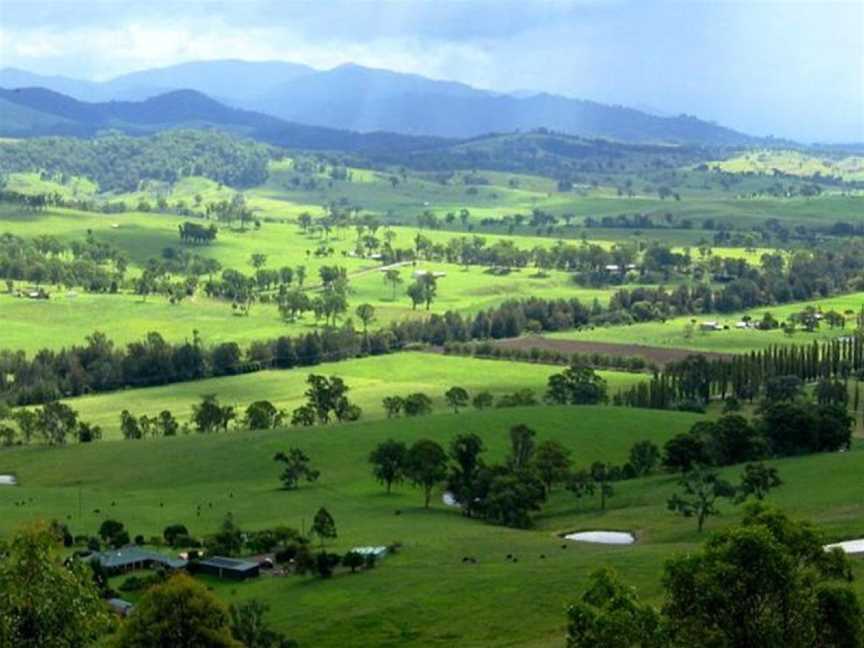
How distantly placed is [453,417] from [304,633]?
65490 millimetres

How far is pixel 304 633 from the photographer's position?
6378cm

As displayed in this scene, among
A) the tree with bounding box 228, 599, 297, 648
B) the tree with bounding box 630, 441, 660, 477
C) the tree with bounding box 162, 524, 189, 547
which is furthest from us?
the tree with bounding box 630, 441, 660, 477

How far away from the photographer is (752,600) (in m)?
38.9

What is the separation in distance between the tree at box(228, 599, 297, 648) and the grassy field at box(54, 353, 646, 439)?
82.4 metres

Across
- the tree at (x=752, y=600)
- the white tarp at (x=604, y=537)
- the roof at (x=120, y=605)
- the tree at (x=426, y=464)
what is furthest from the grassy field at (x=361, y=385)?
the tree at (x=752, y=600)

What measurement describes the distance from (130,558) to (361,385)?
8855cm

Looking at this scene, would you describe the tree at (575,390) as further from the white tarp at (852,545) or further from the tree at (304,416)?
the white tarp at (852,545)

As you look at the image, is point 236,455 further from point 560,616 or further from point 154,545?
point 560,616

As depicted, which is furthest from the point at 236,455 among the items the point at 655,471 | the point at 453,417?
the point at 655,471

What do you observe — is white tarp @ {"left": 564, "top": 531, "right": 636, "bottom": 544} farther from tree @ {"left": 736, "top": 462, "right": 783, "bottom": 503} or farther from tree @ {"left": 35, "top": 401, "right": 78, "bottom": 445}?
tree @ {"left": 35, "top": 401, "right": 78, "bottom": 445}

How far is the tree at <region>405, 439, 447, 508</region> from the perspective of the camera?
338 ft

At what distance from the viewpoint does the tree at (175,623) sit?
47875 millimetres

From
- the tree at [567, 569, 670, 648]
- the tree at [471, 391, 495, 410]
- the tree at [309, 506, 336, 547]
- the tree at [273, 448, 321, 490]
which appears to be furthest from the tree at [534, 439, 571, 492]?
the tree at [567, 569, 670, 648]

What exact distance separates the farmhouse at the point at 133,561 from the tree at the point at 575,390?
242 ft
